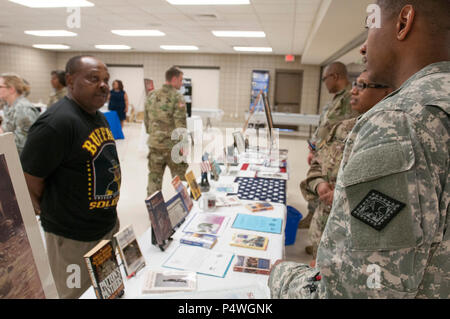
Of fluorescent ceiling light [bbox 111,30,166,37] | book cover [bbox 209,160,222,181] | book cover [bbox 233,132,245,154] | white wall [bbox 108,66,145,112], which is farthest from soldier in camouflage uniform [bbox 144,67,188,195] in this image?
white wall [bbox 108,66,145,112]

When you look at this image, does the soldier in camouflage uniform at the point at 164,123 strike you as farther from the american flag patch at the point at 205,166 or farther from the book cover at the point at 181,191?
the book cover at the point at 181,191

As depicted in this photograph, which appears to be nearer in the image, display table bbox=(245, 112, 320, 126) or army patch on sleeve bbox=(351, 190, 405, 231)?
army patch on sleeve bbox=(351, 190, 405, 231)

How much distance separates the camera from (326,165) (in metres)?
2.08

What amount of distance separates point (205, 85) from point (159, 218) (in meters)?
11.0

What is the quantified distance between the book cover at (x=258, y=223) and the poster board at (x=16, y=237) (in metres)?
1.33

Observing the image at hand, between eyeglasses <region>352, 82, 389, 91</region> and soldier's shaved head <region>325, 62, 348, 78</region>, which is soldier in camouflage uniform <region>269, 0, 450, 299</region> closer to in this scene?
eyeglasses <region>352, 82, 389, 91</region>

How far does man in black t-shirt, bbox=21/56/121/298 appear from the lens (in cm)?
140

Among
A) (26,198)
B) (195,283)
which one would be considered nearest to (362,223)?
(26,198)

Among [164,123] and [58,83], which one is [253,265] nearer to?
[164,123]

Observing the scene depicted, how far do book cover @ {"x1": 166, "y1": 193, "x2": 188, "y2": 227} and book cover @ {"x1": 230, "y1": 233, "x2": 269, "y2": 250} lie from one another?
13.2 inches

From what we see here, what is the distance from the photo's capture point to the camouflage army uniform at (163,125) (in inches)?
140

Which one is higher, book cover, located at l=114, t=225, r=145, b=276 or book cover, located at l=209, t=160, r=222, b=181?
book cover, located at l=209, t=160, r=222, b=181
